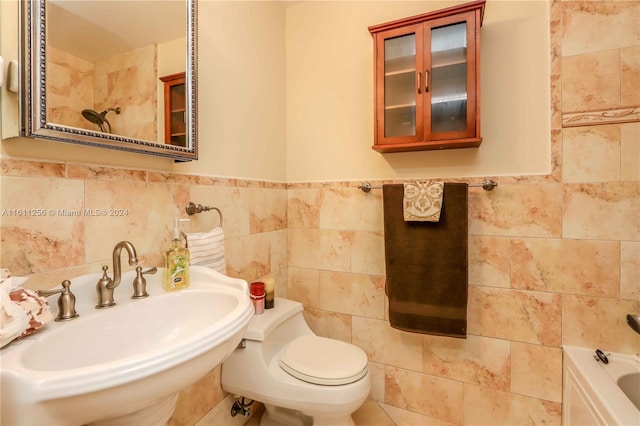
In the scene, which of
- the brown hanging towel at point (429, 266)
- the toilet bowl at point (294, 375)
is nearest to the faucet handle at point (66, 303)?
the toilet bowl at point (294, 375)

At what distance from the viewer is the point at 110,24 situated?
3.17ft

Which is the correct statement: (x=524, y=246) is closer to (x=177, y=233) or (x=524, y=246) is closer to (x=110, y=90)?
(x=177, y=233)

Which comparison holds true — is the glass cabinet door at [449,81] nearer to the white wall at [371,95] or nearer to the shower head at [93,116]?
the white wall at [371,95]

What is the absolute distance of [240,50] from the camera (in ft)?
5.27

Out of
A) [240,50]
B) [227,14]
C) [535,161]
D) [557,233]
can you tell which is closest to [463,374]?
[557,233]

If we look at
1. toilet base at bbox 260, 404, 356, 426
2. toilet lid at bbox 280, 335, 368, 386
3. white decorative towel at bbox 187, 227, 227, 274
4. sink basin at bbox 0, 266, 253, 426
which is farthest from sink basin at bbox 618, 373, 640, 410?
white decorative towel at bbox 187, 227, 227, 274

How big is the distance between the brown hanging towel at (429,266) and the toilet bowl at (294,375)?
35cm

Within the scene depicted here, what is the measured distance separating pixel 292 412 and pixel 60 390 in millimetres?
1265

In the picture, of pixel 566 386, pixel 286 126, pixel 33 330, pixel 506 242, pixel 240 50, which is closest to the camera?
pixel 33 330

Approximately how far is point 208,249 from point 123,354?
48 cm

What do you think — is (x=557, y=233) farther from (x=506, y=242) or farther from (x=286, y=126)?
(x=286, y=126)

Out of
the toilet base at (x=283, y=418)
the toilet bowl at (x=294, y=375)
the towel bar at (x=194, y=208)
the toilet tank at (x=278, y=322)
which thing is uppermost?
the towel bar at (x=194, y=208)

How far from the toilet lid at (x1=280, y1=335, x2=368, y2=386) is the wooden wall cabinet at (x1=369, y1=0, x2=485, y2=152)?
102 cm

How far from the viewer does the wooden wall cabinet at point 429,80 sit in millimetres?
1397
